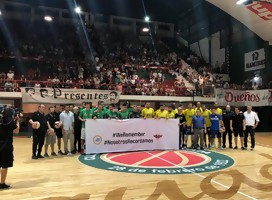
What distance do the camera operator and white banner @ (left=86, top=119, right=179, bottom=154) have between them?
343 cm

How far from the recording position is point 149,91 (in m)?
18.2

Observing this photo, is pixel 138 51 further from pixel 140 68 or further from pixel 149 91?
pixel 149 91

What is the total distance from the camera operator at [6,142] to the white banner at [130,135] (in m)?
3.43

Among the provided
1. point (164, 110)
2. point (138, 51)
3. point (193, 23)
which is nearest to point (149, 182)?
point (164, 110)

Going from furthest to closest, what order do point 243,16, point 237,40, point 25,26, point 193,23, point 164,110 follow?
point 193,23 < point 237,40 < point 25,26 < point 243,16 < point 164,110

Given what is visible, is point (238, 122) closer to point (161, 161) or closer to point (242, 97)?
point (161, 161)

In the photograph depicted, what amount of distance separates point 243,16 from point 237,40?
7.62m

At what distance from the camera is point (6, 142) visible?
5.31 meters

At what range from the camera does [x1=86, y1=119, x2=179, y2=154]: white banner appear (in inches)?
348

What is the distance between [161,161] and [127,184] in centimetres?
239

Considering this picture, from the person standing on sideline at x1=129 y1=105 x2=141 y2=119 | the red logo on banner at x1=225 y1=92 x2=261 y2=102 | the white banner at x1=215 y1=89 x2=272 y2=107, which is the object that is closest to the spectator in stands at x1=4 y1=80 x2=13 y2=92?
→ the person standing on sideline at x1=129 y1=105 x2=141 y2=119

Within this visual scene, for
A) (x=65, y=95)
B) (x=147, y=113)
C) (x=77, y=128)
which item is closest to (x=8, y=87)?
(x=65, y=95)

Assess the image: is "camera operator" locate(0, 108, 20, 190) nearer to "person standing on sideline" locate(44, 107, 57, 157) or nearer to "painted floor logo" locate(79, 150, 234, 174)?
"painted floor logo" locate(79, 150, 234, 174)

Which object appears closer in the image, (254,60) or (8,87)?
(8,87)
